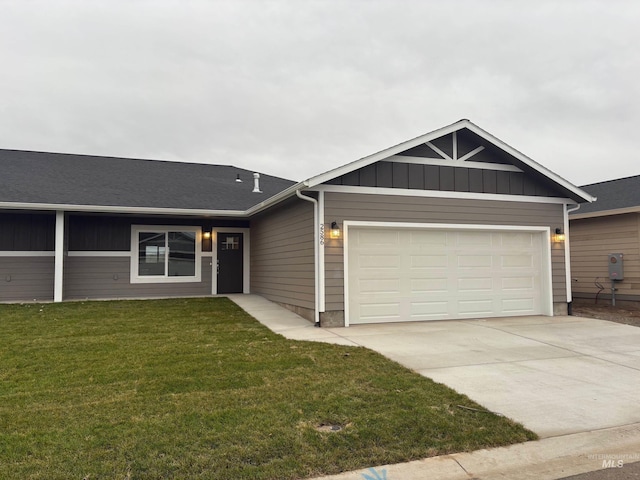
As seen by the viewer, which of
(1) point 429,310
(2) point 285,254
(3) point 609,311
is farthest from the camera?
(3) point 609,311

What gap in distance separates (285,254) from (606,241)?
368 inches

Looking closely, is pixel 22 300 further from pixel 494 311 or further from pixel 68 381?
pixel 494 311

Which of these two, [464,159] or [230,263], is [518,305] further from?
[230,263]

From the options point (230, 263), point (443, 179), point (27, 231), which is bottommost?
point (230, 263)

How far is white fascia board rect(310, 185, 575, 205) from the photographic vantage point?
27.6ft

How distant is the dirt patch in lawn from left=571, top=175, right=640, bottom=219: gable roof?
8.30ft

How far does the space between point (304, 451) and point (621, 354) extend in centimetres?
538

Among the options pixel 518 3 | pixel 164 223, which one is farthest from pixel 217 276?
pixel 518 3

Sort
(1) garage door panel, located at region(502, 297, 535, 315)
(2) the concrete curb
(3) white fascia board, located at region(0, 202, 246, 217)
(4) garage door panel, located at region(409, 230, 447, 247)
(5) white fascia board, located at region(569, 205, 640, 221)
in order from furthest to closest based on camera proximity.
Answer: (5) white fascia board, located at region(569, 205, 640, 221) → (3) white fascia board, located at region(0, 202, 246, 217) → (1) garage door panel, located at region(502, 297, 535, 315) → (4) garage door panel, located at region(409, 230, 447, 247) → (2) the concrete curb

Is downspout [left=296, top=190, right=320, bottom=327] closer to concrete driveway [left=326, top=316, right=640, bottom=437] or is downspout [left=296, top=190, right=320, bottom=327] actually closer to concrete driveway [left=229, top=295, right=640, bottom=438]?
concrete driveway [left=229, top=295, right=640, bottom=438]

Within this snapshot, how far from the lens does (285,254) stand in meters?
10.1

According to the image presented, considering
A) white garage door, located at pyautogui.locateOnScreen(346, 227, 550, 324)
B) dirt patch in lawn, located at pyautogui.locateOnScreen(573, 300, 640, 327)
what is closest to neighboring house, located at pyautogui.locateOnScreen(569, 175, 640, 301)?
dirt patch in lawn, located at pyautogui.locateOnScreen(573, 300, 640, 327)

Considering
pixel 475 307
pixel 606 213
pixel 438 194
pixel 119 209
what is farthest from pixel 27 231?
pixel 606 213

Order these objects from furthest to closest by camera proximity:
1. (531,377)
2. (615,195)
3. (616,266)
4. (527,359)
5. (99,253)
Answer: (615,195)
(99,253)
(616,266)
(527,359)
(531,377)
